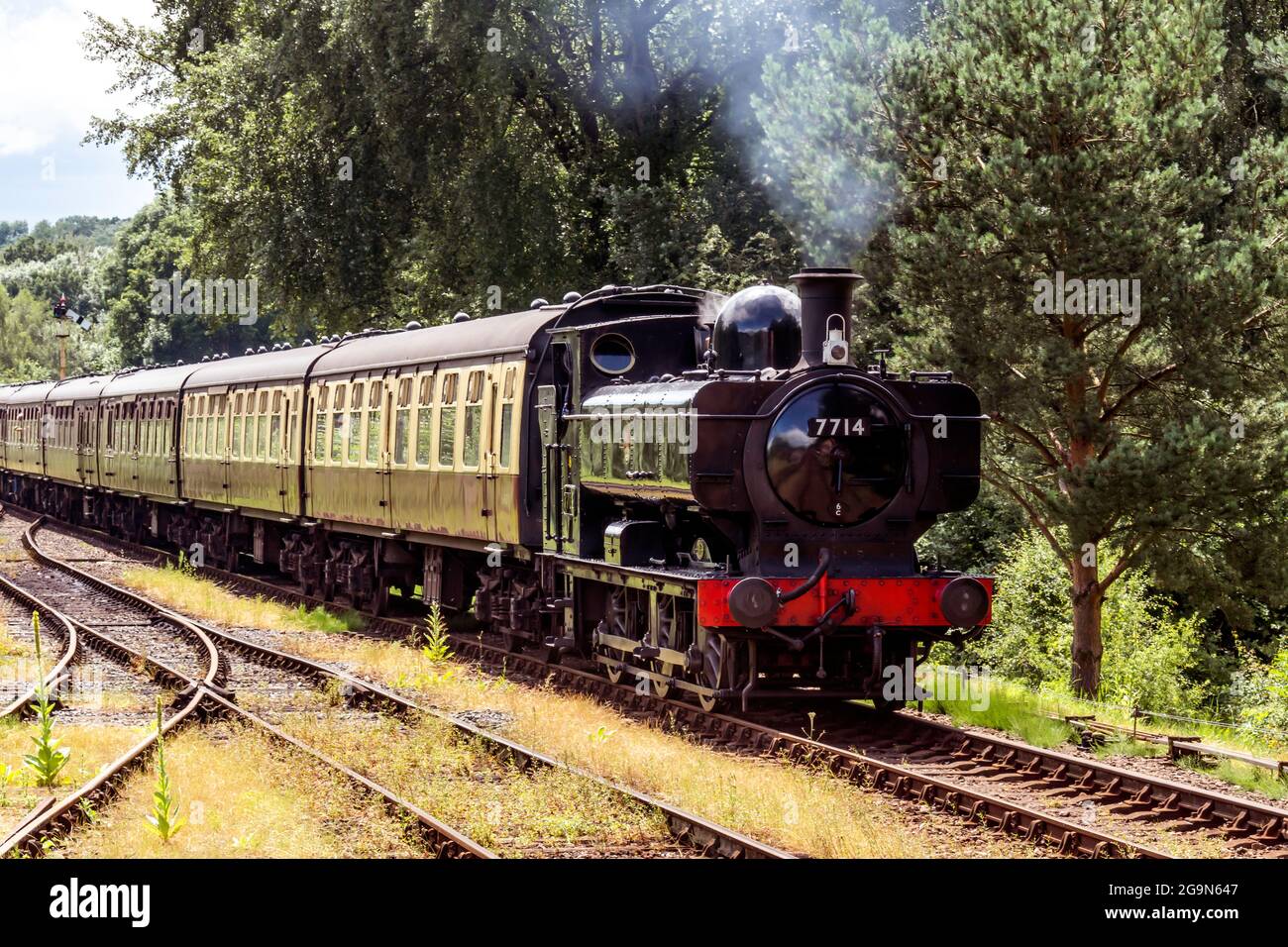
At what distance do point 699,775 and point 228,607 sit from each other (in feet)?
42.3

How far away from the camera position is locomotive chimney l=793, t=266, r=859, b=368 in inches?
458

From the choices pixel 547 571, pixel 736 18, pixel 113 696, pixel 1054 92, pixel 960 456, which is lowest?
pixel 113 696

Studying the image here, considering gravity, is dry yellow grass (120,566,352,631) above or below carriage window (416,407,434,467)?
below

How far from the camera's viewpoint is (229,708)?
13242 millimetres

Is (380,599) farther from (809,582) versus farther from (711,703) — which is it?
(809,582)

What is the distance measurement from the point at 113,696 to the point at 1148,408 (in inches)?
462

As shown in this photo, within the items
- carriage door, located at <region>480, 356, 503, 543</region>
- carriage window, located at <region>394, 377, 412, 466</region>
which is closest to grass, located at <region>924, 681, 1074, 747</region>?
carriage door, located at <region>480, 356, 503, 543</region>

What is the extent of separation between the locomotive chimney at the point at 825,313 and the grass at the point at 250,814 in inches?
178

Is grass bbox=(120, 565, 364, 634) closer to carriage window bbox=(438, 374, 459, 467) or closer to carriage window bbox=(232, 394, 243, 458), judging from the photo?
carriage window bbox=(232, 394, 243, 458)

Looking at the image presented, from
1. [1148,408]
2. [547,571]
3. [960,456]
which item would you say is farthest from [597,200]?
[960,456]

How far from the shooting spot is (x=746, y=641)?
12086mm

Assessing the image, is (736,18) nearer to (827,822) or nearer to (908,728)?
(908,728)

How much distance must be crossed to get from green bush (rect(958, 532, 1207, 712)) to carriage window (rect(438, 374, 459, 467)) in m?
8.86
